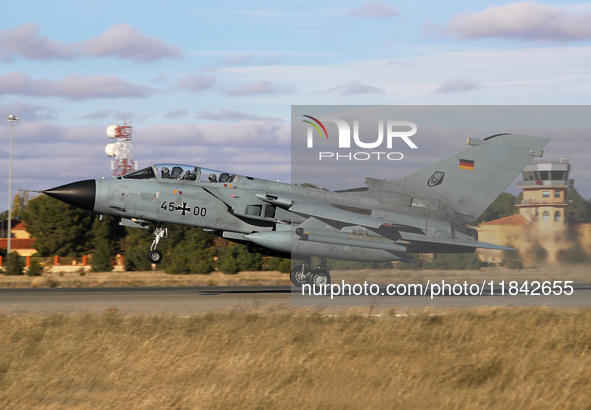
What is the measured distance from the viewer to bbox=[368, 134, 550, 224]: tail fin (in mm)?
21078

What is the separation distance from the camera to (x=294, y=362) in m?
9.50

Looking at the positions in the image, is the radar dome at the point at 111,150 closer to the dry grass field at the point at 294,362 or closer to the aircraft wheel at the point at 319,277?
the aircraft wheel at the point at 319,277

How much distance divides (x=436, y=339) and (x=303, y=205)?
978cm

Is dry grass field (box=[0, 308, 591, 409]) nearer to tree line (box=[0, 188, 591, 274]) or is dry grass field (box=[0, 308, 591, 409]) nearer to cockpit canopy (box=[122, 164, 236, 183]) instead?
cockpit canopy (box=[122, 164, 236, 183])

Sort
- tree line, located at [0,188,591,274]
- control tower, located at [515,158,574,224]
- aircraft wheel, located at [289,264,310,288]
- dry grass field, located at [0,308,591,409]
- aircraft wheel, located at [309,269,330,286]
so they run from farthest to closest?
tree line, located at [0,188,591,274], aircraft wheel, located at [289,264,310,288], aircraft wheel, located at [309,269,330,286], control tower, located at [515,158,574,224], dry grass field, located at [0,308,591,409]

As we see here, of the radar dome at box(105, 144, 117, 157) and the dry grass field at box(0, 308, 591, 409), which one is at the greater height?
the radar dome at box(105, 144, 117, 157)

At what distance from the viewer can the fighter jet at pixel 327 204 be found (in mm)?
20078

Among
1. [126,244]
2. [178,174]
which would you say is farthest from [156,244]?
[126,244]

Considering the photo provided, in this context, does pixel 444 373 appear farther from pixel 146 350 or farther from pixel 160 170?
pixel 160 170

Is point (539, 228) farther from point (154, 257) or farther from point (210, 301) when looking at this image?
point (154, 257)

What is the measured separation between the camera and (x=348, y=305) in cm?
1773

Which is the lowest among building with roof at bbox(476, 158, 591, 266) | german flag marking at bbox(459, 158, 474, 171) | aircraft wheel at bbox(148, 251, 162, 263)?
aircraft wheel at bbox(148, 251, 162, 263)

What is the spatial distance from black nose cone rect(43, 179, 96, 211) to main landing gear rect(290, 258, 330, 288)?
7.09 metres

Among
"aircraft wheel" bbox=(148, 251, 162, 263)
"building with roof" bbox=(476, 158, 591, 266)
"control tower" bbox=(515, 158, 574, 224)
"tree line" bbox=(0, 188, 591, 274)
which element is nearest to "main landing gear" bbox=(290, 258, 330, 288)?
"aircraft wheel" bbox=(148, 251, 162, 263)
